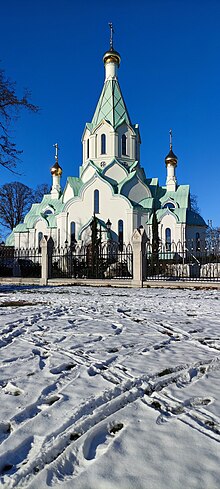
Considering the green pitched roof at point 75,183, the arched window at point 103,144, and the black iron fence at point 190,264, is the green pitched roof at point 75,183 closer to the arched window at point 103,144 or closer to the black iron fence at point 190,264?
the arched window at point 103,144

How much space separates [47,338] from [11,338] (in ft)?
1.39

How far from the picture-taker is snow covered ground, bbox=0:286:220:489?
5.01 feet

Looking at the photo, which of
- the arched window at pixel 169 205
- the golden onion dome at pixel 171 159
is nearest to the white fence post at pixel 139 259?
the arched window at pixel 169 205

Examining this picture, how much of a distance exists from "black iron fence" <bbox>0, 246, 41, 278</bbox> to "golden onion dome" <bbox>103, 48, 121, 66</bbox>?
2903cm

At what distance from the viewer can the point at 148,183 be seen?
3803 centimetres

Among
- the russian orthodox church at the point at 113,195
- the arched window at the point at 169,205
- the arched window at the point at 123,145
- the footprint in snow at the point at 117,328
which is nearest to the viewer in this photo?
the footprint in snow at the point at 117,328

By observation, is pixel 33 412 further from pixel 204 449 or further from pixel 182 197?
pixel 182 197

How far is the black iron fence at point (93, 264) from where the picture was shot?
1681 centimetres

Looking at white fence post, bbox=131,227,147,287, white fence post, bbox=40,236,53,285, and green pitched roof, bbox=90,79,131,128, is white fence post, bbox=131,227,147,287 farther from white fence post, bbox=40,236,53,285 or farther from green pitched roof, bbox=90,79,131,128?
green pitched roof, bbox=90,79,131,128

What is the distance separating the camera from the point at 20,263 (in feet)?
61.6

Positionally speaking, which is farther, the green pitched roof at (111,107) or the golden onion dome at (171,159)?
the golden onion dome at (171,159)

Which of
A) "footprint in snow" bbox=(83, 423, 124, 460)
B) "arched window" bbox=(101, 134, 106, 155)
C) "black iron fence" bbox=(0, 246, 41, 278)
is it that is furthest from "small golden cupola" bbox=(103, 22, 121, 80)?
"footprint in snow" bbox=(83, 423, 124, 460)

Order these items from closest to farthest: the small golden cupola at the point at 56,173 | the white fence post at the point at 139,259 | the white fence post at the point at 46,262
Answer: the white fence post at the point at 139,259 < the white fence post at the point at 46,262 < the small golden cupola at the point at 56,173

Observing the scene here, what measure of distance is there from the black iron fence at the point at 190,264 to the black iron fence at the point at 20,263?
5.90 m
